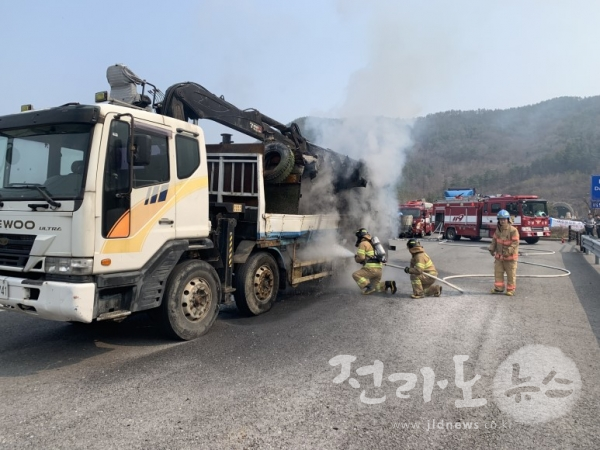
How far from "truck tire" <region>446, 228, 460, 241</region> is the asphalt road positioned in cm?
2152

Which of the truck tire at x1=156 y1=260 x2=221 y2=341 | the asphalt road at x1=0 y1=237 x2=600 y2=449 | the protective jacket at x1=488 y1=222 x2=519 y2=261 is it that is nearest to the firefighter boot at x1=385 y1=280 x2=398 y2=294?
the asphalt road at x1=0 y1=237 x2=600 y2=449

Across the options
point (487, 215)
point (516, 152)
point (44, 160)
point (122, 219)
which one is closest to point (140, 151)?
point (122, 219)

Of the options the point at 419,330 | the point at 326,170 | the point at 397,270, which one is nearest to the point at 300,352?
the point at 419,330

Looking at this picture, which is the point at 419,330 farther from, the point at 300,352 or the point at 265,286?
the point at 265,286

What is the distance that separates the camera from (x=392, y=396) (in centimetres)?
375

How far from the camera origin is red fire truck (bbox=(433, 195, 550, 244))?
76.6ft

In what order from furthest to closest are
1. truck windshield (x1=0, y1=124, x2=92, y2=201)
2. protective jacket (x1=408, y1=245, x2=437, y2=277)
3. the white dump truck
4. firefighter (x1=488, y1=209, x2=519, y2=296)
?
firefighter (x1=488, y1=209, x2=519, y2=296) → protective jacket (x1=408, y1=245, x2=437, y2=277) → truck windshield (x1=0, y1=124, x2=92, y2=201) → the white dump truck

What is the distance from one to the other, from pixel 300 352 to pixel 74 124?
3.31m

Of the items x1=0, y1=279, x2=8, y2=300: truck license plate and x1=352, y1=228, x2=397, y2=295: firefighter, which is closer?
x1=0, y1=279, x2=8, y2=300: truck license plate

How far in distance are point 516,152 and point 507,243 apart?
375 feet

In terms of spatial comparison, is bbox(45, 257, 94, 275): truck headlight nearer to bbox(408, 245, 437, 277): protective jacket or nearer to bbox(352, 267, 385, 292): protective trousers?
bbox(352, 267, 385, 292): protective trousers

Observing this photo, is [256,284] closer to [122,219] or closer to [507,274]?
[122,219]

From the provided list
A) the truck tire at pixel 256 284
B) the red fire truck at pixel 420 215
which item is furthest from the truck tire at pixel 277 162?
the red fire truck at pixel 420 215

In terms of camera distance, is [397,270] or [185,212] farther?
[397,270]
